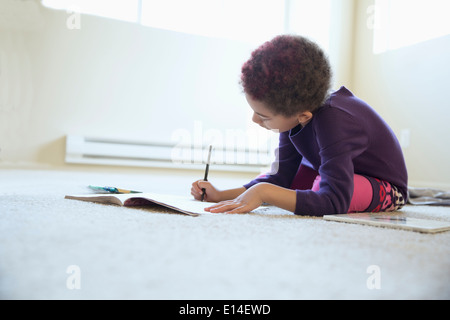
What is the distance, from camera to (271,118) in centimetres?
97

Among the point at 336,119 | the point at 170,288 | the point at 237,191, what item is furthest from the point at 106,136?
the point at 170,288

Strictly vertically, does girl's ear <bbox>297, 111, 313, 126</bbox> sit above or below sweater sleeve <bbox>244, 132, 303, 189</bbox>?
above

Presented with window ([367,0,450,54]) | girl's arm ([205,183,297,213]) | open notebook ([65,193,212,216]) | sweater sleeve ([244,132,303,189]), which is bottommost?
open notebook ([65,193,212,216])

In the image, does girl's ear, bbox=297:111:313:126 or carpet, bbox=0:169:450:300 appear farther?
girl's ear, bbox=297:111:313:126

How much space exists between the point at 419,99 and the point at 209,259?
7.72ft

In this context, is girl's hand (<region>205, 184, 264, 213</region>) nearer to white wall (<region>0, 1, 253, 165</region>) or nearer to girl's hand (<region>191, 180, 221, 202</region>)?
girl's hand (<region>191, 180, 221, 202</region>)

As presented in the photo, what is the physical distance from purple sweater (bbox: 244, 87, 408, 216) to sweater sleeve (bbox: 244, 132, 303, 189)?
0.33ft

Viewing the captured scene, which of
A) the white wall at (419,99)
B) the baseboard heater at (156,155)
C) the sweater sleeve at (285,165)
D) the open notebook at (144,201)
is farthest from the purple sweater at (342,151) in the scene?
the baseboard heater at (156,155)

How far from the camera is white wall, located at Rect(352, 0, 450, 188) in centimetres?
231

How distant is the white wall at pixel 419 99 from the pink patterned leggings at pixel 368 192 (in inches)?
52.0

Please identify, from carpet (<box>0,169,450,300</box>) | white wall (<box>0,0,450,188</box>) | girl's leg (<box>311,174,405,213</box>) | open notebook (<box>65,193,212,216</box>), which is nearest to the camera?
carpet (<box>0,169,450,300</box>)

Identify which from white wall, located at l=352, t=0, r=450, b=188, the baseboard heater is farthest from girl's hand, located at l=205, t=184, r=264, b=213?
white wall, located at l=352, t=0, r=450, b=188

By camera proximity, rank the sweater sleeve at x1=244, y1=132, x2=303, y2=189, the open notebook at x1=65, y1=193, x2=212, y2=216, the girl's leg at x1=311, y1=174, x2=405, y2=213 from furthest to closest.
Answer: the sweater sleeve at x1=244, y1=132, x2=303, y2=189 → the girl's leg at x1=311, y1=174, x2=405, y2=213 → the open notebook at x1=65, y1=193, x2=212, y2=216

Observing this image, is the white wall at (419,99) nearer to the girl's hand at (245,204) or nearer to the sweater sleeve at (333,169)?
the sweater sleeve at (333,169)
